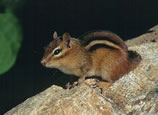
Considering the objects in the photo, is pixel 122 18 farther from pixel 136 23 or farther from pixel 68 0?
pixel 68 0

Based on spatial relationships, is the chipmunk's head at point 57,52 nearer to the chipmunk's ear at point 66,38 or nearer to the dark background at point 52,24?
the chipmunk's ear at point 66,38

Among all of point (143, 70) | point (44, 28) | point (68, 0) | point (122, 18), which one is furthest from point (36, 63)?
point (143, 70)

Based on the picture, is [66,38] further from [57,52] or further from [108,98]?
[108,98]

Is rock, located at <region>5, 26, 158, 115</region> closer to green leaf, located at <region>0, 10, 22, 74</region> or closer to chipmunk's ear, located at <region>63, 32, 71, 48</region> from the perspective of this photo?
chipmunk's ear, located at <region>63, 32, 71, 48</region>

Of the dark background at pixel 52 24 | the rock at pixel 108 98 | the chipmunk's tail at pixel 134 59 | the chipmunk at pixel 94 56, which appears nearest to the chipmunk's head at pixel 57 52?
the chipmunk at pixel 94 56

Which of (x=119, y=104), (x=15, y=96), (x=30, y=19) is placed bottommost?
(x=15, y=96)

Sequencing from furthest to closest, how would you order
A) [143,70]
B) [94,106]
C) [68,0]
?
[68,0] < [143,70] < [94,106]

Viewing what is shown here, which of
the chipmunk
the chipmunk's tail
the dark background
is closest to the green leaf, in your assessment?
the dark background
